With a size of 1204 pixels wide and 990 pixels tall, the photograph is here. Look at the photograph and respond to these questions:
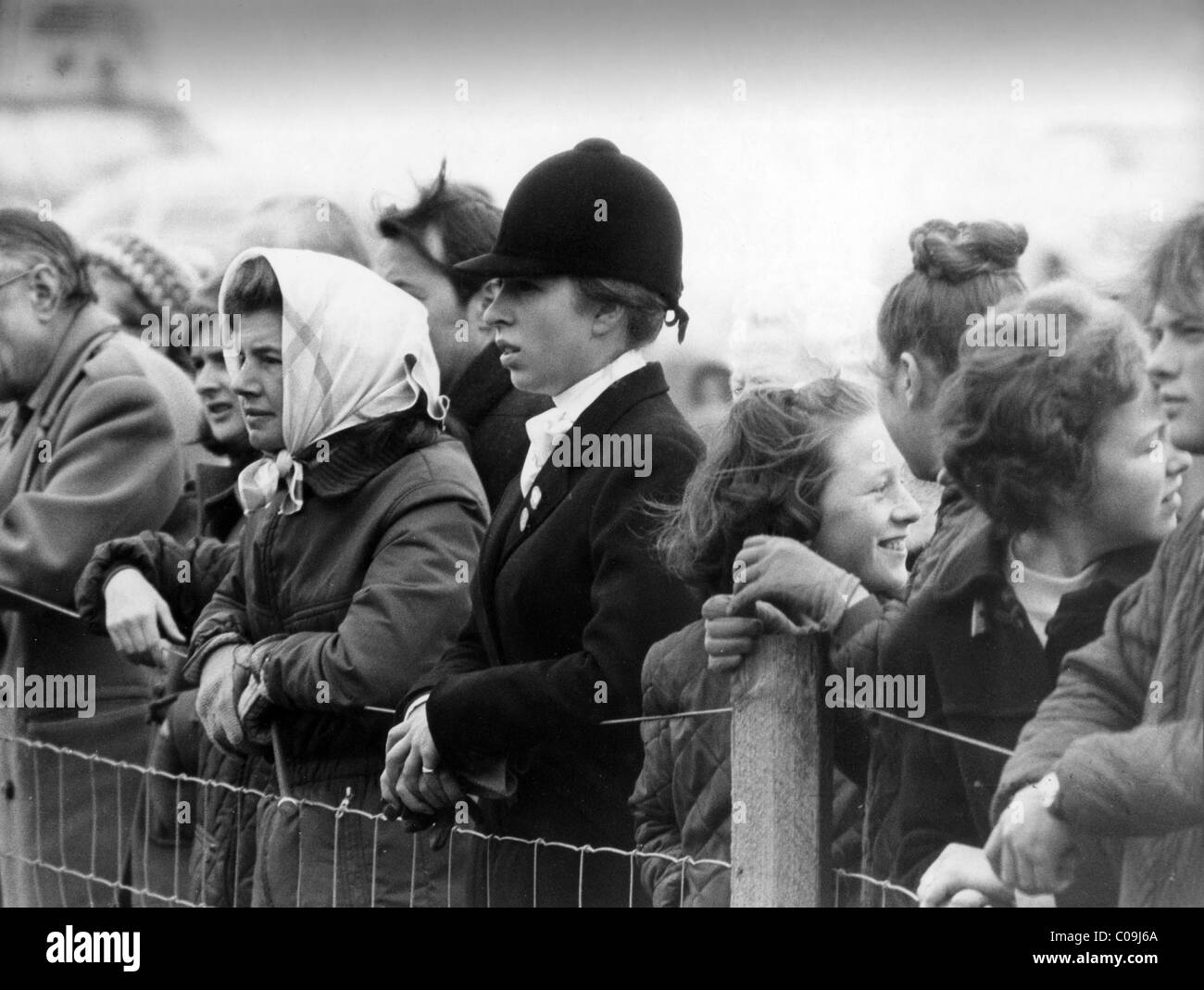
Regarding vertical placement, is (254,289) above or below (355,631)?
above

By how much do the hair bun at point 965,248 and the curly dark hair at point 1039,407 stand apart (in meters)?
0.16

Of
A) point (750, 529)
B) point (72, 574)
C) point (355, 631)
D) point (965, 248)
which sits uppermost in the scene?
point (965, 248)

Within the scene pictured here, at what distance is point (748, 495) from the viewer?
5035 mm

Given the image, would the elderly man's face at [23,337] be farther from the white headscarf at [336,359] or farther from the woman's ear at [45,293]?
the white headscarf at [336,359]

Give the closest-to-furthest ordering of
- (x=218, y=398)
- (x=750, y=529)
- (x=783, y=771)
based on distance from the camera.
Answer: (x=783, y=771) < (x=750, y=529) < (x=218, y=398)

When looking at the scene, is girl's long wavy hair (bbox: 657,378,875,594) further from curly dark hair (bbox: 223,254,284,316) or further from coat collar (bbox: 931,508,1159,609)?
curly dark hair (bbox: 223,254,284,316)

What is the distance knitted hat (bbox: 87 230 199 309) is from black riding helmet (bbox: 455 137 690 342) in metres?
1.03

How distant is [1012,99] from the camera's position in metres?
5.39

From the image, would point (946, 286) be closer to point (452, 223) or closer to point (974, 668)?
point (974, 668)

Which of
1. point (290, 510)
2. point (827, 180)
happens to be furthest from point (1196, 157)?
point (290, 510)

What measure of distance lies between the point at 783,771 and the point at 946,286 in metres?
1.24

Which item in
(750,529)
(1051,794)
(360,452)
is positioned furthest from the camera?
(360,452)

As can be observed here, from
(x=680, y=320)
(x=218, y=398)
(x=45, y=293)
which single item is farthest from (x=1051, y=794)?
(x=45, y=293)

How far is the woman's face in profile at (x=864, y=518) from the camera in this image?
5.04 m
